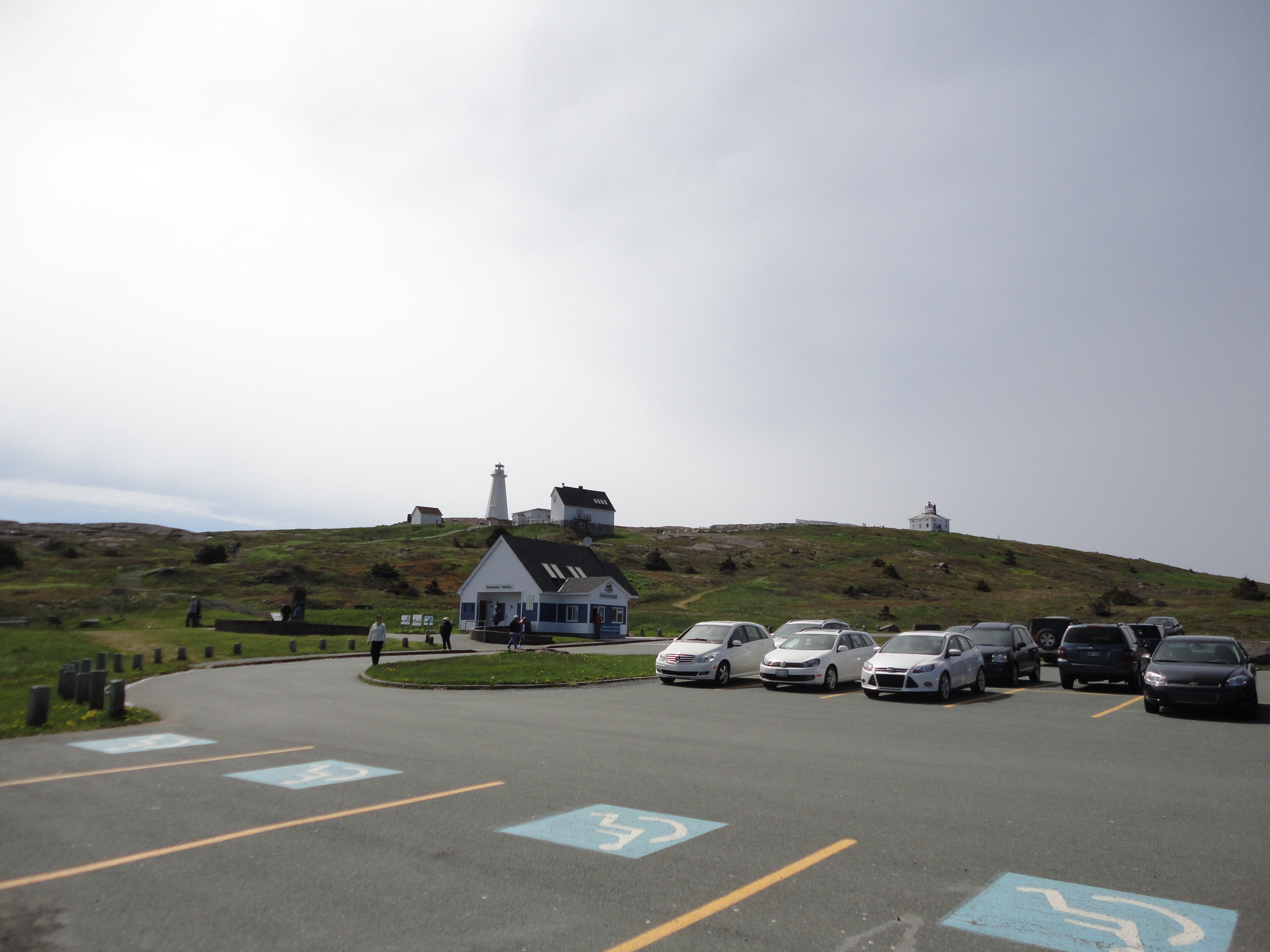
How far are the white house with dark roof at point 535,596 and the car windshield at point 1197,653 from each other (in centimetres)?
3720

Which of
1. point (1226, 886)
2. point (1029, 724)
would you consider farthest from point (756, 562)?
point (1226, 886)

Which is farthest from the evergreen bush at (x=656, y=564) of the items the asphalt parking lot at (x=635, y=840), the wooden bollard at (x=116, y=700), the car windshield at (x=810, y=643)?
the asphalt parking lot at (x=635, y=840)

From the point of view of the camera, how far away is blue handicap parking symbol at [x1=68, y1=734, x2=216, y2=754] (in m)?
11.2

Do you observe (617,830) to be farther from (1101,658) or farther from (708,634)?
(1101,658)

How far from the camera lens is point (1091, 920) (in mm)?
4926

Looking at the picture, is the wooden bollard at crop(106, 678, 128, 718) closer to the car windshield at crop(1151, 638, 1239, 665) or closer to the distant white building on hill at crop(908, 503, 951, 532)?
the car windshield at crop(1151, 638, 1239, 665)

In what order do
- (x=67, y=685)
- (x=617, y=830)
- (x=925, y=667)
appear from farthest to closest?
(x=925, y=667)
(x=67, y=685)
(x=617, y=830)

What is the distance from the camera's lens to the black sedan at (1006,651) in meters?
21.8

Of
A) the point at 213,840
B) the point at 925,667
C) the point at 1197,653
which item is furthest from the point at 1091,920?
the point at 1197,653

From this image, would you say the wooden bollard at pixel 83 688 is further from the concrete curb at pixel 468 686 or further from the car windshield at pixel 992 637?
the car windshield at pixel 992 637

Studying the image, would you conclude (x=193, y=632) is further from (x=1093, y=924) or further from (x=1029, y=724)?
(x=1093, y=924)

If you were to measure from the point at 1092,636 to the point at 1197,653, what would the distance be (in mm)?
5049

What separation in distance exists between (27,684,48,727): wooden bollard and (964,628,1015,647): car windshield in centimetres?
2149

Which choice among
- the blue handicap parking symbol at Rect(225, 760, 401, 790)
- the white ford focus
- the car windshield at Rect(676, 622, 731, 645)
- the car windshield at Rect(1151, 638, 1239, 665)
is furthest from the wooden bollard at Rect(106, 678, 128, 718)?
the car windshield at Rect(1151, 638, 1239, 665)
